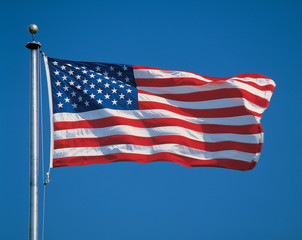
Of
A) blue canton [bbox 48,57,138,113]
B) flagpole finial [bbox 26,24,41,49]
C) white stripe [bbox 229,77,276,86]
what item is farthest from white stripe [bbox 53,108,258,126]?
flagpole finial [bbox 26,24,41,49]

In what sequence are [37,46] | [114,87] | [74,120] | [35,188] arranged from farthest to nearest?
1. [114,87]
2. [74,120]
3. [37,46]
4. [35,188]

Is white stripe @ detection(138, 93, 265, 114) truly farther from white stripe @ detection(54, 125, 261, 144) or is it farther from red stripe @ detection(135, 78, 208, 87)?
white stripe @ detection(54, 125, 261, 144)

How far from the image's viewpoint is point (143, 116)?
1593cm

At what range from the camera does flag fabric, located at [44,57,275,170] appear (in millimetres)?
14781

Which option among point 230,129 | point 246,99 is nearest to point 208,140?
point 230,129

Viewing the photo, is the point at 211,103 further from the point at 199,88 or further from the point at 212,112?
the point at 199,88

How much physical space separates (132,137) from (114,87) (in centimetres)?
212

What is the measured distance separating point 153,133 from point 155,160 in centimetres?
104

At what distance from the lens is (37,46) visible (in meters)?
12.9

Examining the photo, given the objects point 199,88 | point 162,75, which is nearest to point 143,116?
point 162,75

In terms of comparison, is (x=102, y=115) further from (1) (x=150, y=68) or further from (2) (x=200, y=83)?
(2) (x=200, y=83)

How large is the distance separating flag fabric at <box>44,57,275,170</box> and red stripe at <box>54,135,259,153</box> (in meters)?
0.03

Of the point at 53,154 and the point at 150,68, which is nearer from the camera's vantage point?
the point at 53,154

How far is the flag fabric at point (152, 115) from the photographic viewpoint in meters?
14.8
